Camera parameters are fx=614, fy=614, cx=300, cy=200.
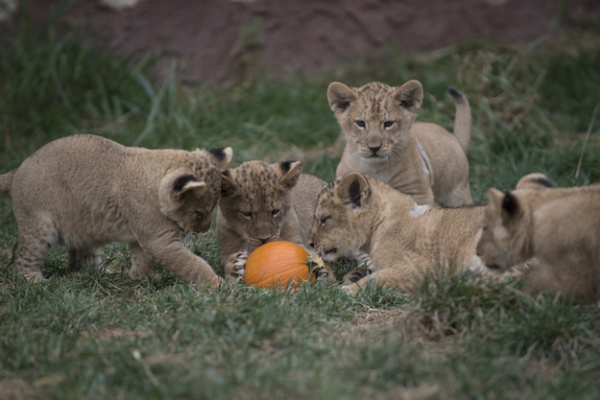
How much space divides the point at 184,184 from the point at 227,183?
54 centimetres

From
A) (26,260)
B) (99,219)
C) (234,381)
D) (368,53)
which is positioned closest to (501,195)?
(234,381)

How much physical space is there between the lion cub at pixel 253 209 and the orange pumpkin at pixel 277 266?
23cm

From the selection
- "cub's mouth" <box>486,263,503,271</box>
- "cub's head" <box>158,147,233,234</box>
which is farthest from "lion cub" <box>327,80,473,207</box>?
"cub's mouth" <box>486,263,503,271</box>

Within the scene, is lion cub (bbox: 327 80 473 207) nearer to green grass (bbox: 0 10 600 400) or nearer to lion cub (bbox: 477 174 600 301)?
green grass (bbox: 0 10 600 400)

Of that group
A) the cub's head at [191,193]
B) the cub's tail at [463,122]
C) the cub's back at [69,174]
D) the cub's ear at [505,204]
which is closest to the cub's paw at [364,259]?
the cub's head at [191,193]

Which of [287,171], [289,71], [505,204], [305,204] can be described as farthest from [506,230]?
[289,71]

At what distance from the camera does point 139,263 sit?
17.6 feet

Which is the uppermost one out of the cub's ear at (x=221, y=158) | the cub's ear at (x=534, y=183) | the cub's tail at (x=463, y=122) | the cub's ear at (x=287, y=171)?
the cub's ear at (x=534, y=183)

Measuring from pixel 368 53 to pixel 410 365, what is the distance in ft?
27.2

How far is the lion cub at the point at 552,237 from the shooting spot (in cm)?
389

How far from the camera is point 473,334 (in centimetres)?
376

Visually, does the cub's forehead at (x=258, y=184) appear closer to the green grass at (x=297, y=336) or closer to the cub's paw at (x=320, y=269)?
the cub's paw at (x=320, y=269)

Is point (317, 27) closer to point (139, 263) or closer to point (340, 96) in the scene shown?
point (340, 96)

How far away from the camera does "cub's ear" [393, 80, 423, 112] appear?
616cm
